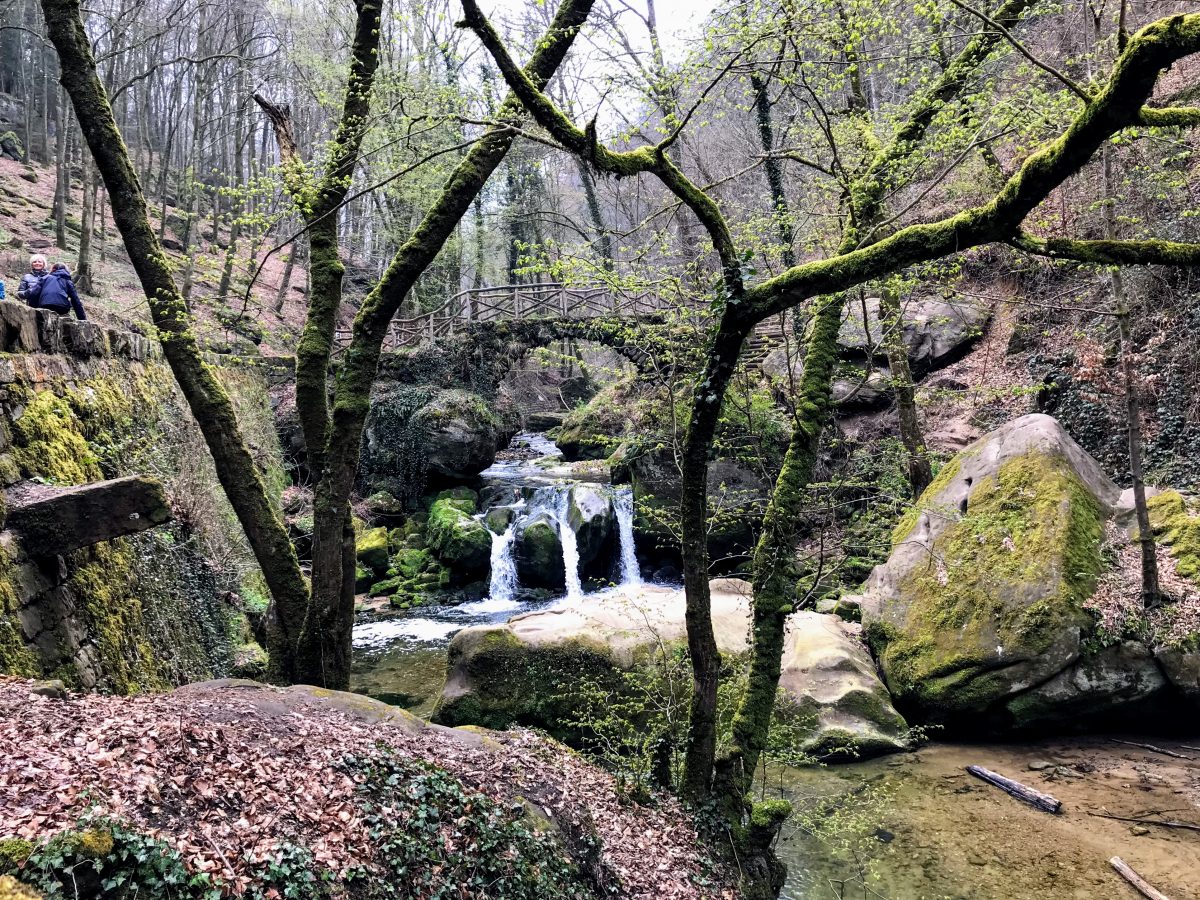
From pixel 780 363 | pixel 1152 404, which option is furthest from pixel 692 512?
pixel 780 363

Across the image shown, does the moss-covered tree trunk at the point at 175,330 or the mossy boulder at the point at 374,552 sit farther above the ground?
the moss-covered tree trunk at the point at 175,330

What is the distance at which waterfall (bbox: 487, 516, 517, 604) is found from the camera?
14367 mm

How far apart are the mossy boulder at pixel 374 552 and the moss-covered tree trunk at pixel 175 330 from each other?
30.8ft

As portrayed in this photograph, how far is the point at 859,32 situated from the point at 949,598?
6033 mm

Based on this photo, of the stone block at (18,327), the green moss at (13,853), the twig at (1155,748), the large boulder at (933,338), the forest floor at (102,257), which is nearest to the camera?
the green moss at (13,853)

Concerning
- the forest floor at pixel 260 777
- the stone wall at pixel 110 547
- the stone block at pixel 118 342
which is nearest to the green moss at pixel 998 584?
the forest floor at pixel 260 777

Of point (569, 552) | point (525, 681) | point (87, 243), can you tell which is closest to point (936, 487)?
point (525, 681)

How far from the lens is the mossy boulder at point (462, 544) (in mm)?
14555

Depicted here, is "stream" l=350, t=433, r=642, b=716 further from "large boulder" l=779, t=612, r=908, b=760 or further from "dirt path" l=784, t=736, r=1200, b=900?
"dirt path" l=784, t=736, r=1200, b=900

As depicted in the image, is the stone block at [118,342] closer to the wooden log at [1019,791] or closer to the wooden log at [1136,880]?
the wooden log at [1019,791]

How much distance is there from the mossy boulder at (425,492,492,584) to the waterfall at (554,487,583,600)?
1.64 meters

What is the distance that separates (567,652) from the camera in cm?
736

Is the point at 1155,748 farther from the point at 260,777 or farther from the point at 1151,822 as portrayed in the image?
the point at 260,777

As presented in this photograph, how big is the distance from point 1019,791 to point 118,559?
27.7 ft
